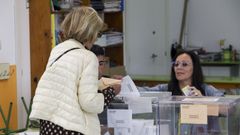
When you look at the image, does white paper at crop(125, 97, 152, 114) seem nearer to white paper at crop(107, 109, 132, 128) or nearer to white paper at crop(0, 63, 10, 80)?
white paper at crop(107, 109, 132, 128)

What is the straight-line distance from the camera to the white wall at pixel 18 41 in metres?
4.09

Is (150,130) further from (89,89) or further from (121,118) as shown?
(89,89)

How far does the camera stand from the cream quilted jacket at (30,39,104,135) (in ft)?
7.02

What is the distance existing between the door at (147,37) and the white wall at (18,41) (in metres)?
2.54

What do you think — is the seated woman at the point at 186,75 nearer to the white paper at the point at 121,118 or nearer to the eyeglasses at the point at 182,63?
the eyeglasses at the point at 182,63

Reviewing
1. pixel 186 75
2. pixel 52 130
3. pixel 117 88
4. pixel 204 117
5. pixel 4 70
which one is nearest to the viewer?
pixel 204 117

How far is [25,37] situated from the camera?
4.29 metres

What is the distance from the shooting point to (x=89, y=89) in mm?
2131

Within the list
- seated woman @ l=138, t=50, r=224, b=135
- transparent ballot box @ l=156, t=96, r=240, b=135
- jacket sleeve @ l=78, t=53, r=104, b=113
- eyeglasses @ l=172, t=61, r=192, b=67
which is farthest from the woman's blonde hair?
eyeglasses @ l=172, t=61, r=192, b=67

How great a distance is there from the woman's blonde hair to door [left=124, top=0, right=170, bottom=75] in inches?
174

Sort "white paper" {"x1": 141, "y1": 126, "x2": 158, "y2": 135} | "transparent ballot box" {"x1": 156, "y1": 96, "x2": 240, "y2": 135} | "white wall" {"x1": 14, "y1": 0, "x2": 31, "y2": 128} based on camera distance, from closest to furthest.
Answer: "transparent ballot box" {"x1": 156, "y1": 96, "x2": 240, "y2": 135} < "white paper" {"x1": 141, "y1": 126, "x2": 158, "y2": 135} < "white wall" {"x1": 14, "y1": 0, "x2": 31, "y2": 128}

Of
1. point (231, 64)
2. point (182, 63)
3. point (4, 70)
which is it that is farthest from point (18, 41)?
point (231, 64)

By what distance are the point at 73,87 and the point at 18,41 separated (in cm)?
222

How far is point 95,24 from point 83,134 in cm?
53
